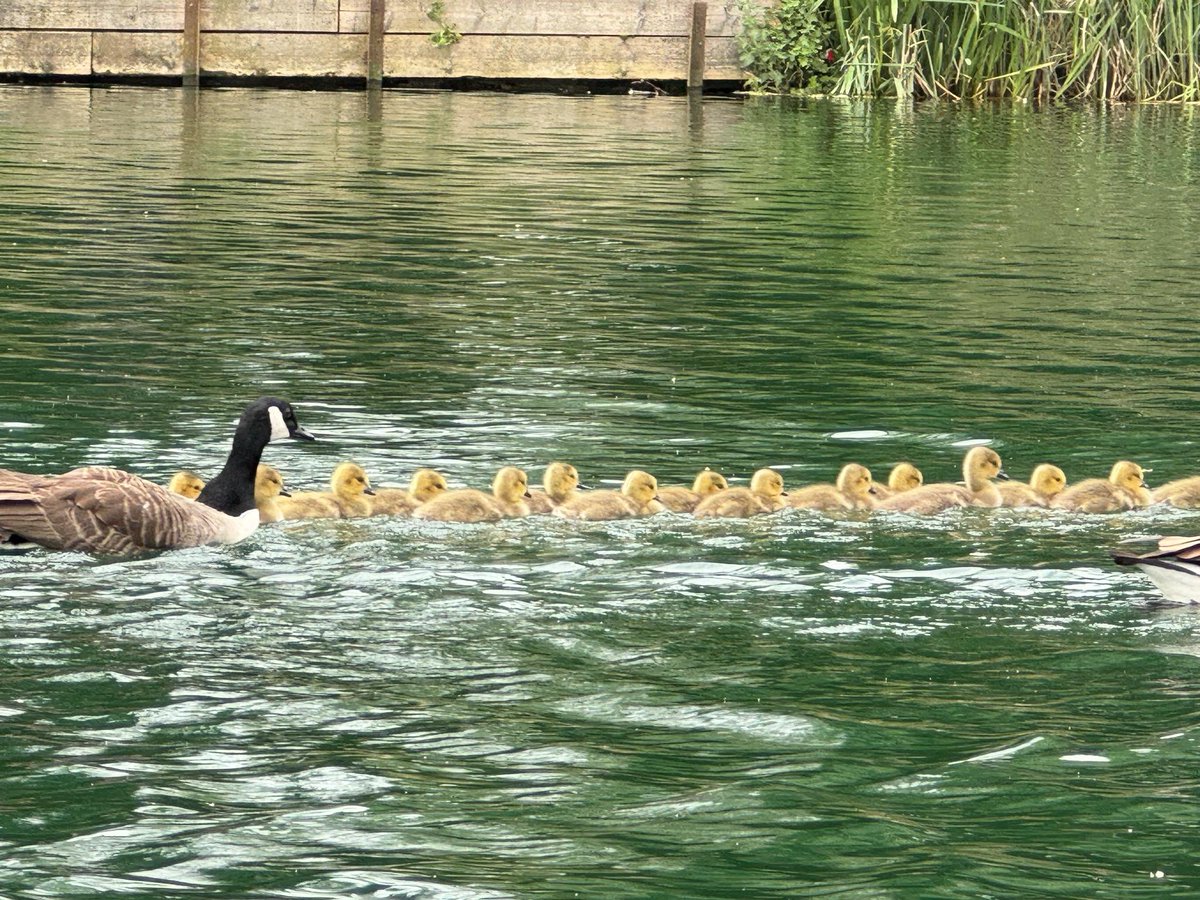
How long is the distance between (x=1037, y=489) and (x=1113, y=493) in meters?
→ 0.44

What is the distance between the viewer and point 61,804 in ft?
24.0

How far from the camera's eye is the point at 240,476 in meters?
11.2

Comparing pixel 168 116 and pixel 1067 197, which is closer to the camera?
pixel 1067 197

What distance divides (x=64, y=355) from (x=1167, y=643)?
9082mm

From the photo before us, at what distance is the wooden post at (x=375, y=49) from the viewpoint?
38.2 m

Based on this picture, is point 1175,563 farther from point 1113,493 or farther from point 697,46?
point 697,46

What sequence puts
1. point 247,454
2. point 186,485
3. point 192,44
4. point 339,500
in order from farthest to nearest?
point 192,44 → point 186,485 → point 339,500 → point 247,454

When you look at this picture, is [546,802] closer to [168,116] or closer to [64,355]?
[64,355]

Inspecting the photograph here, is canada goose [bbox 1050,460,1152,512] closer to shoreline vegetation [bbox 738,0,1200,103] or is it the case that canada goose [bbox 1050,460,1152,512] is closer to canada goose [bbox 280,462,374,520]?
canada goose [bbox 280,462,374,520]

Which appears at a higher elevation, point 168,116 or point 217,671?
point 168,116

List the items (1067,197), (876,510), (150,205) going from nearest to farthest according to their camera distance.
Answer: (876,510), (150,205), (1067,197)

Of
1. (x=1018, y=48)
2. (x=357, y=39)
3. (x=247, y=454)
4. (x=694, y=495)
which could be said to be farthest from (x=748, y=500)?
(x=1018, y=48)

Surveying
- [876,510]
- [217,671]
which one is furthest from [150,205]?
[217,671]

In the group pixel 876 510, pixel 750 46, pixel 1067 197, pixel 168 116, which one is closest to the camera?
pixel 876 510
